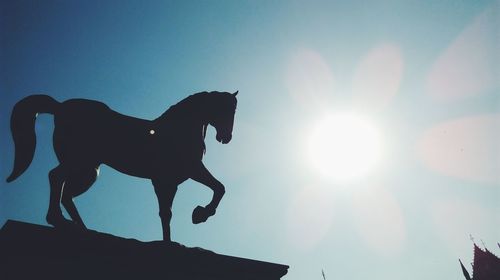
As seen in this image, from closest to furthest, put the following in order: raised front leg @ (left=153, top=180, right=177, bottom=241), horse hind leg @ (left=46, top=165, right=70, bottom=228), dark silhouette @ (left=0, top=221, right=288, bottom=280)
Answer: dark silhouette @ (left=0, top=221, right=288, bottom=280) < horse hind leg @ (left=46, top=165, right=70, bottom=228) < raised front leg @ (left=153, top=180, right=177, bottom=241)

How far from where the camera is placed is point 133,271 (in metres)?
3.39

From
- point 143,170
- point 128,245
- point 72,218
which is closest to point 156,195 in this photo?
point 143,170

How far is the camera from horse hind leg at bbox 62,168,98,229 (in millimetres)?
4320

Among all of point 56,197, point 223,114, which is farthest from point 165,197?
point 223,114

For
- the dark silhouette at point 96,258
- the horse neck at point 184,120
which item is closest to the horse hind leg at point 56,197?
the dark silhouette at point 96,258

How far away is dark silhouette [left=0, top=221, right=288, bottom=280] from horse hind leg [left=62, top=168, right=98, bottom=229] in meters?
1.08

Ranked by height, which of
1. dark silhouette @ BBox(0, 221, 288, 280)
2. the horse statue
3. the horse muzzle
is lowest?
dark silhouette @ BBox(0, 221, 288, 280)

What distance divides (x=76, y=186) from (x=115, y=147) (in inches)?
28.3

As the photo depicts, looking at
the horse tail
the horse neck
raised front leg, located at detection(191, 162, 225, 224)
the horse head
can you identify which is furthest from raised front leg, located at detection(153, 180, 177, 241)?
the horse tail

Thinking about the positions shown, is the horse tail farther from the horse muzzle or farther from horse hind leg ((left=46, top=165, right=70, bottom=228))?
the horse muzzle

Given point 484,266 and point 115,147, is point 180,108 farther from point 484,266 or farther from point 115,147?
point 484,266

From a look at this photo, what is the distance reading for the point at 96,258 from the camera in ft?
10.7

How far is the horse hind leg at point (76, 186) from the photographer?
14.2ft

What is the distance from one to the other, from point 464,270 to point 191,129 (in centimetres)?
5147
